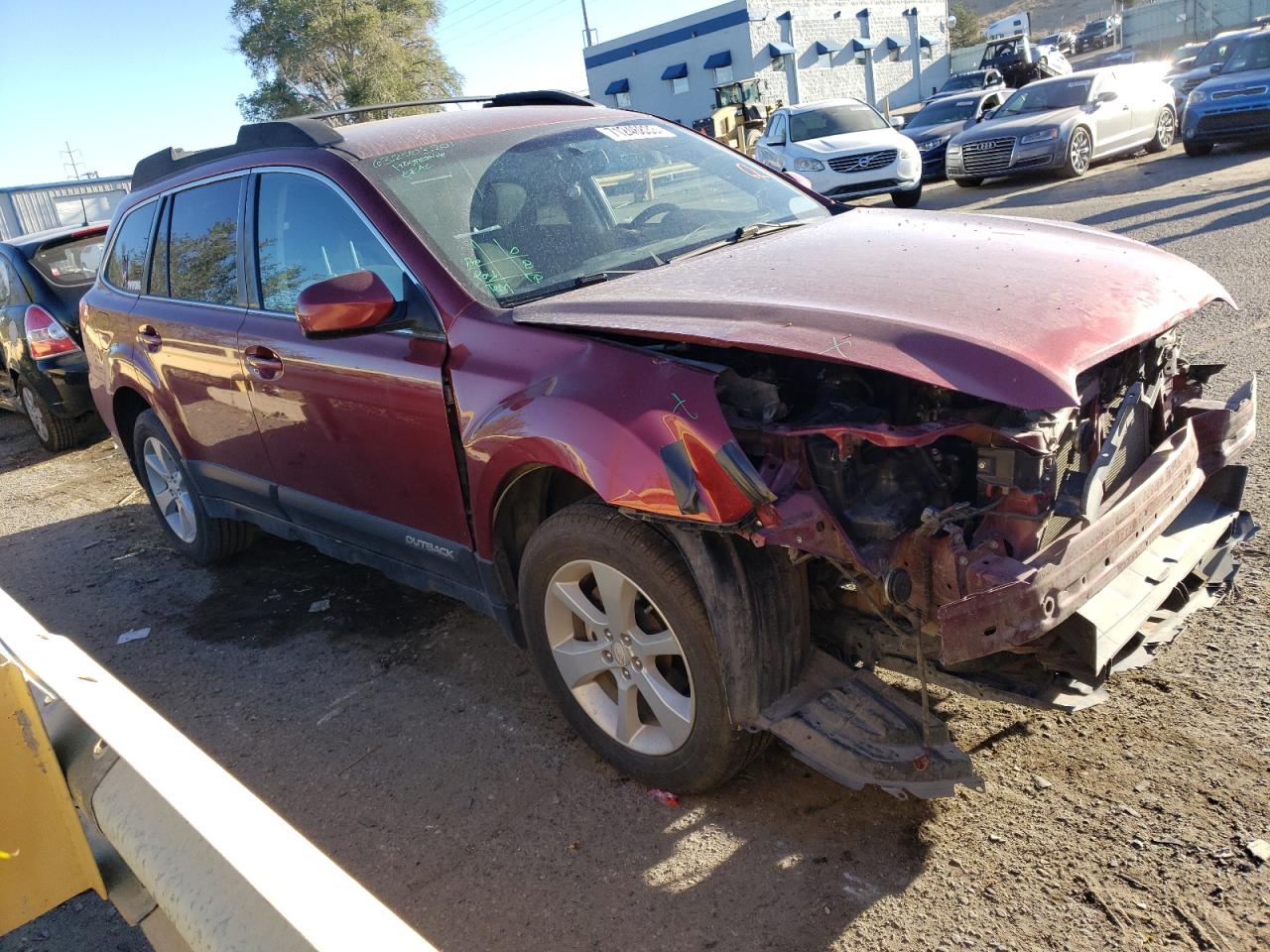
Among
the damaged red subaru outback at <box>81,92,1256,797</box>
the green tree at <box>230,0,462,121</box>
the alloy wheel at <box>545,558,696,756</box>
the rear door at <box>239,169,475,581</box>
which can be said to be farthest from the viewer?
the green tree at <box>230,0,462,121</box>

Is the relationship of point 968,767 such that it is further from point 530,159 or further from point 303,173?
point 303,173

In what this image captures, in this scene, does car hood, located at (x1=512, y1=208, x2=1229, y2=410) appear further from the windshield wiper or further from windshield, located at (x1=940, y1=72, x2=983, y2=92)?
windshield, located at (x1=940, y1=72, x2=983, y2=92)

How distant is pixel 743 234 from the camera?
376 centimetres

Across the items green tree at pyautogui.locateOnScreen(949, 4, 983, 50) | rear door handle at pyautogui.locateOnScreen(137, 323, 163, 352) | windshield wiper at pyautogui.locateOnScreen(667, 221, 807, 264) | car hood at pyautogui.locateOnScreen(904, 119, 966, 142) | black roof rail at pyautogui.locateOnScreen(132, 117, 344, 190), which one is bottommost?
car hood at pyautogui.locateOnScreen(904, 119, 966, 142)

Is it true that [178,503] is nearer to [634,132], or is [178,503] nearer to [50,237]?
[634,132]

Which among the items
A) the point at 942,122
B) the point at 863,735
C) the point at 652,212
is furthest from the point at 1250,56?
the point at 863,735

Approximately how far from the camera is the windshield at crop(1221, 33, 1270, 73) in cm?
1512

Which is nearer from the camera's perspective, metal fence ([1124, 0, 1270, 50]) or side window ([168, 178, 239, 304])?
side window ([168, 178, 239, 304])

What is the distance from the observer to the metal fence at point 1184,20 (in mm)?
48344

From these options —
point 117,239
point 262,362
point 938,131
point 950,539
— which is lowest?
point 950,539

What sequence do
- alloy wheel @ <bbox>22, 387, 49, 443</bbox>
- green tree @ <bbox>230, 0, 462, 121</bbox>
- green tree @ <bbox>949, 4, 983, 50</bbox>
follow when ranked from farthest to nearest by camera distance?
green tree @ <bbox>949, 4, 983, 50</bbox> < green tree @ <bbox>230, 0, 462, 121</bbox> < alloy wheel @ <bbox>22, 387, 49, 443</bbox>

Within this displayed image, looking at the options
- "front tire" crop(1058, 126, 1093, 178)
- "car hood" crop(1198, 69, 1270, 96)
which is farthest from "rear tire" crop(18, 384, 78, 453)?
"car hood" crop(1198, 69, 1270, 96)

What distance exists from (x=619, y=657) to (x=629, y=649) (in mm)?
67

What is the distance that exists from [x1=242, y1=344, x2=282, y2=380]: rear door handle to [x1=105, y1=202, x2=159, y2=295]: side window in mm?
1499
